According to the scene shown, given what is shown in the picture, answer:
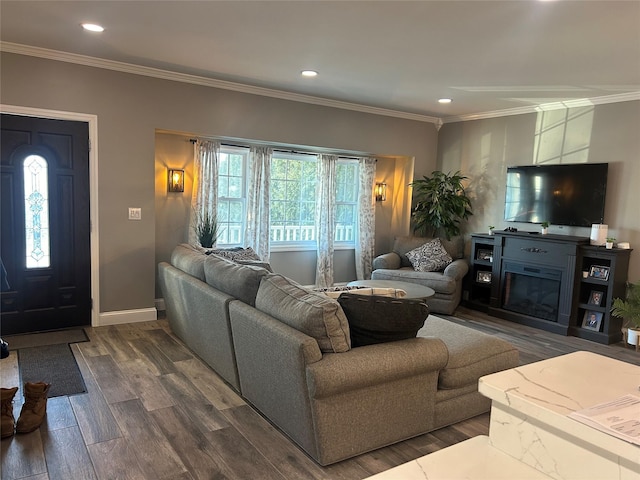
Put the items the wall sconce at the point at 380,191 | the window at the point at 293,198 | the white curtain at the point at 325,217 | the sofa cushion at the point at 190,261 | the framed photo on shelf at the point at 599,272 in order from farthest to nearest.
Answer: the wall sconce at the point at 380,191 → the white curtain at the point at 325,217 → the window at the point at 293,198 → the framed photo on shelf at the point at 599,272 → the sofa cushion at the point at 190,261

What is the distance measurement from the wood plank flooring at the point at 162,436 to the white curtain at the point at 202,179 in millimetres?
1981

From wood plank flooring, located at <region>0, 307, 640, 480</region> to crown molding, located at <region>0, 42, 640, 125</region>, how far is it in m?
2.69

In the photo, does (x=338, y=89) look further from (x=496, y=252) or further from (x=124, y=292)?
(x=124, y=292)

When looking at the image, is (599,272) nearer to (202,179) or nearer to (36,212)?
(202,179)

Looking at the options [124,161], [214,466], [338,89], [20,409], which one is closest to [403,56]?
[338,89]

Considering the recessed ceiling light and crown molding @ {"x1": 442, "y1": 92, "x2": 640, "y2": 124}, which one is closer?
the recessed ceiling light

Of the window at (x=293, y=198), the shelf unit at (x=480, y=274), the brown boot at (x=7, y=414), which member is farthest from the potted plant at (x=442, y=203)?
the brown boot at (x=7, y=414)

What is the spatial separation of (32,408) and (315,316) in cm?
183

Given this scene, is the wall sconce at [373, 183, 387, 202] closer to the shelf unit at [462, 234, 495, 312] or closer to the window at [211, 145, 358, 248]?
the window at [211, 145, 358, 248]

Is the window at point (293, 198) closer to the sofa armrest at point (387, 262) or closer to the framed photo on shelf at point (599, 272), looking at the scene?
the sofa armrest at point (387, 262)

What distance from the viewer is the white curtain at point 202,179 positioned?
546cm

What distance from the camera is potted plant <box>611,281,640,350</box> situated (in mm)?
4605

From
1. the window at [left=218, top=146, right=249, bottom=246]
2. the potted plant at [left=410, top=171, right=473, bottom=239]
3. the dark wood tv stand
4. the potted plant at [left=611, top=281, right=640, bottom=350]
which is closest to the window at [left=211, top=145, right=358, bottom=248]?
the window at [left=218, top=146, right=249, bottom=246]

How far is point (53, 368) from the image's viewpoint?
365cm
